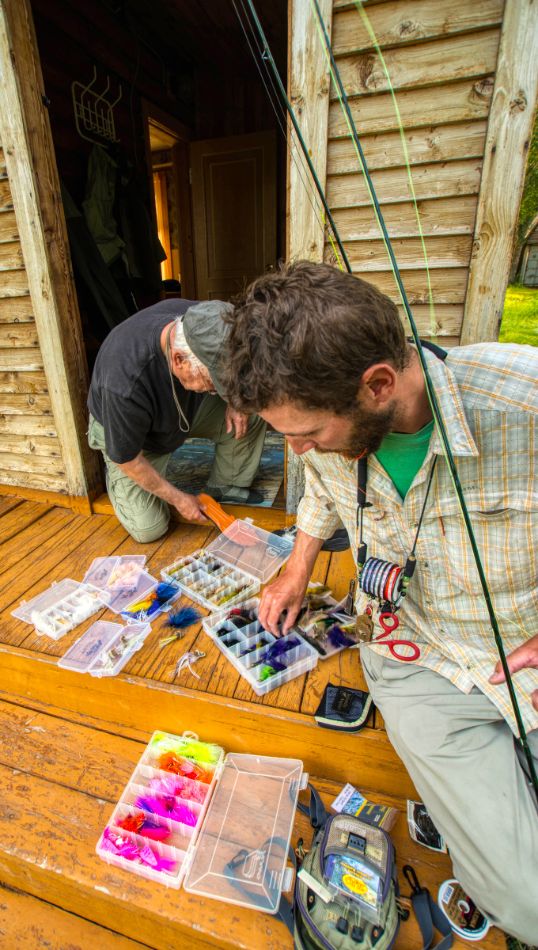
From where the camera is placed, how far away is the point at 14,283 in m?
2.37

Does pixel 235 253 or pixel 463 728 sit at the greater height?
pixel 235 253

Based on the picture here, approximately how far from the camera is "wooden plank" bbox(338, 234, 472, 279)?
5.74 ft

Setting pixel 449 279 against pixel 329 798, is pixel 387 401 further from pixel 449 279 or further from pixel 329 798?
pixel 329 798

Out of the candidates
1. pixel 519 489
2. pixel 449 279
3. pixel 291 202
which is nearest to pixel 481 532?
pixel 519 489

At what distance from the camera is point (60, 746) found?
1646 mm

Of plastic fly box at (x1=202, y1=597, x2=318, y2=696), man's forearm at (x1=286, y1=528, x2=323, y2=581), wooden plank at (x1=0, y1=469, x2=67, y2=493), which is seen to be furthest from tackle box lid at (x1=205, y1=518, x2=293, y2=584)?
wooden plank at (x1=0, y1=469, x2=67, y2=493)

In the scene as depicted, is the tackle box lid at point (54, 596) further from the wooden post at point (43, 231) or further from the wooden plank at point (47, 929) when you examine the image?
the wooden plank at point (47, 929)

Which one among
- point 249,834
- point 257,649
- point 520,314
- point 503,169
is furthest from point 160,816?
point 520,314

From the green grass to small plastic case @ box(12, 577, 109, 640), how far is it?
15.8ft

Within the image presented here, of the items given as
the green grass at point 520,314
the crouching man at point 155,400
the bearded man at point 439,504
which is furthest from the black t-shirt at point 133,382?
the green grass at point 520,314

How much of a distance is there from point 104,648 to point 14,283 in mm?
1858

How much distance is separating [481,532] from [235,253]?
466 cm

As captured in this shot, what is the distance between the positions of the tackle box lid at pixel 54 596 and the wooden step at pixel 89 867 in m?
0.44

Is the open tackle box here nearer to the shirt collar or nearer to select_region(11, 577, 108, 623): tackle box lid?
select_region(11, 577, 108, 623): tackle box lid
